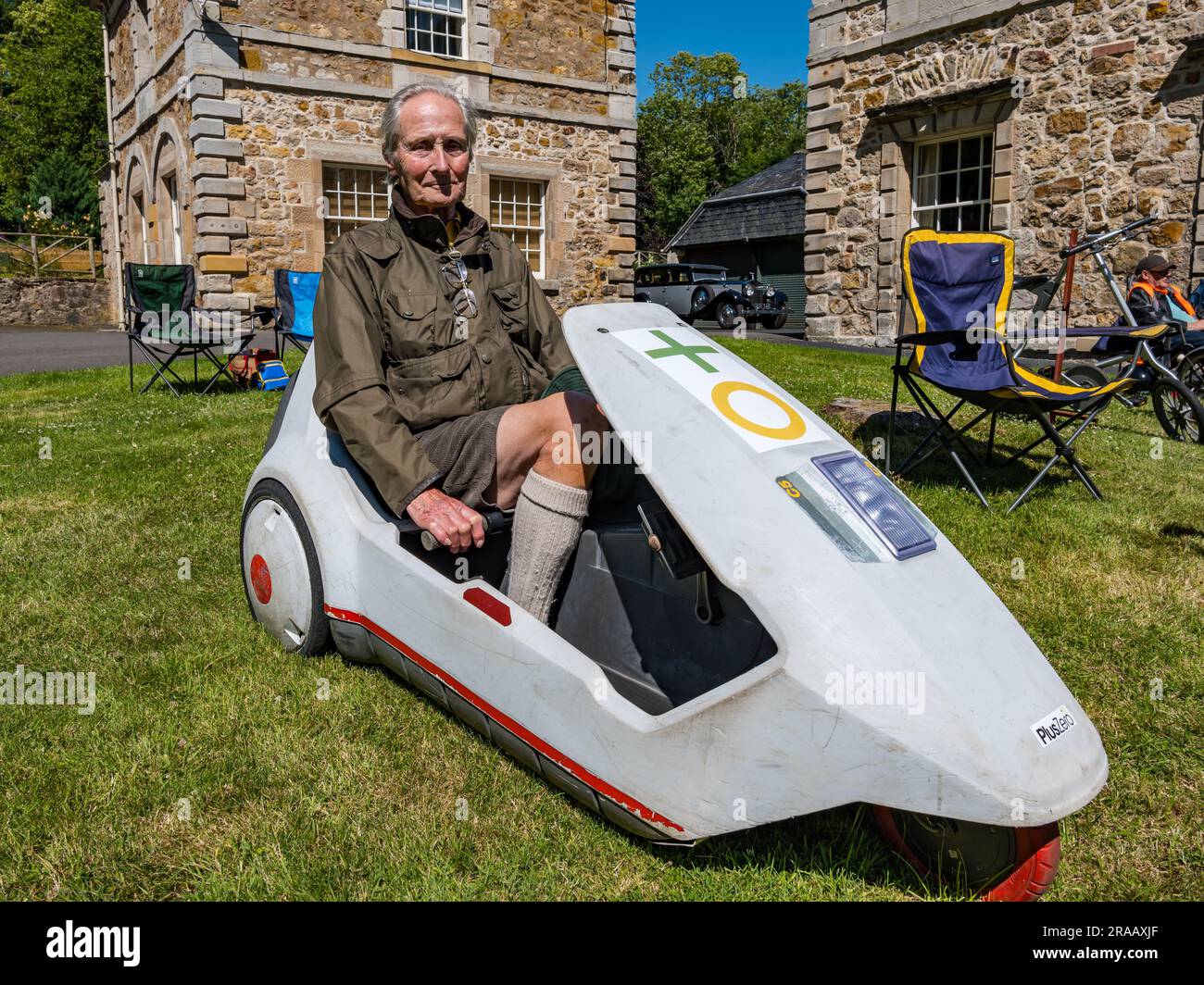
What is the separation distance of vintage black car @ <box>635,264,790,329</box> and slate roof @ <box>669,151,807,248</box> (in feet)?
24.0

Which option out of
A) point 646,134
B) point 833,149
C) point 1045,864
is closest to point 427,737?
point 1045,864

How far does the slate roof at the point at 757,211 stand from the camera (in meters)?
29.1

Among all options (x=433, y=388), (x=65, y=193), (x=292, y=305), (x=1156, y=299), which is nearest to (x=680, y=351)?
(x=433, y=388)

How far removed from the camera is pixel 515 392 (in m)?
2.66

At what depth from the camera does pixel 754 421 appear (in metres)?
1.85

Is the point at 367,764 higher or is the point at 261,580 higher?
the point at 261,580

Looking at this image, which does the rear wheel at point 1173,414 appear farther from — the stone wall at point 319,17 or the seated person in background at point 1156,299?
the stone wall at point 319,17

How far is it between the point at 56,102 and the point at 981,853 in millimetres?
44149

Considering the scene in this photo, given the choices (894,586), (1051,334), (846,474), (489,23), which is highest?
(489,23)

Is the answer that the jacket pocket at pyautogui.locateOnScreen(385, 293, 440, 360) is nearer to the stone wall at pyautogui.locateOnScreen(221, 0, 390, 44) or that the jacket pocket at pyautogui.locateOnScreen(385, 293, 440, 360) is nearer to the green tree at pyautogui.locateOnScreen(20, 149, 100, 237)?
the stone wall at pyautogui.locateOnScreen(221, 0, 390, 44)

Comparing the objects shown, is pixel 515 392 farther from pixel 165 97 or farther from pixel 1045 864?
pixel 165 97

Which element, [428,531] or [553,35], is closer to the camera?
[428,531]

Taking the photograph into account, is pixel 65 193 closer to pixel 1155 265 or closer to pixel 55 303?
pixel 55 303

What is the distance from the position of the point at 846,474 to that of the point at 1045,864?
0.75 meters
